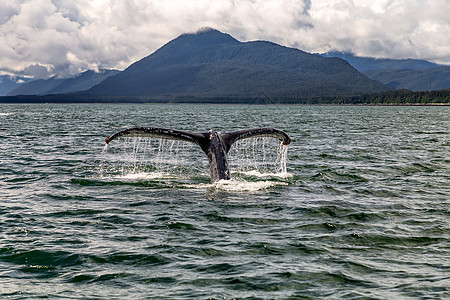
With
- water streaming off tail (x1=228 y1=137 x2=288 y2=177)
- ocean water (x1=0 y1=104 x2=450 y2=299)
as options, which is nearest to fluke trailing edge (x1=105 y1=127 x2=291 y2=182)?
ocean water (x1=0 y1=104 x2=450 y2=299)

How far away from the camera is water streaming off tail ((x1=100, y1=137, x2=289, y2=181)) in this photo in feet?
54.5

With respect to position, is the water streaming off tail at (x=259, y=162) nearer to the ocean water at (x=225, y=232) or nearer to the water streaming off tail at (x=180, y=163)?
the water streaming off tail at (x=180, y=163)

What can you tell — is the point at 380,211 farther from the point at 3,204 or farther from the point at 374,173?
the point at 3,204

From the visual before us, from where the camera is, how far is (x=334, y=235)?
941cm

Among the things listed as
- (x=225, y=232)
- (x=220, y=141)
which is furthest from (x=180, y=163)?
(x=225, y=232)

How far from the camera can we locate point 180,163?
65.1 feet

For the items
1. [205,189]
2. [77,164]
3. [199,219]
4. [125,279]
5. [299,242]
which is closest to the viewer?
[125,279]

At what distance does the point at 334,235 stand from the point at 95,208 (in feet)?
18.1

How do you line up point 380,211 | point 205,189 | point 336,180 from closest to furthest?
point 380,211
point 205,189
point 336,180

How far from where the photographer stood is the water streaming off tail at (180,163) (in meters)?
16.6

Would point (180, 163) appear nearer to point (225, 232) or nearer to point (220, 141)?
point (220, 141)

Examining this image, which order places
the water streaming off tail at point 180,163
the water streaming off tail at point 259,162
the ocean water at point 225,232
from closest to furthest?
the ocean water at point 225,232 → the water streaming off tail at point 180,163 → the water streaming off tail at point 259,162

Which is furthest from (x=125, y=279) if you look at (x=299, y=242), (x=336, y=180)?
(x=336, y=180)

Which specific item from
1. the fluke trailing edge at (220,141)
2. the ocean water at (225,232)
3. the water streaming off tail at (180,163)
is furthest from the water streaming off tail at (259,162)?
the fluke trailing edge at (220,141)
